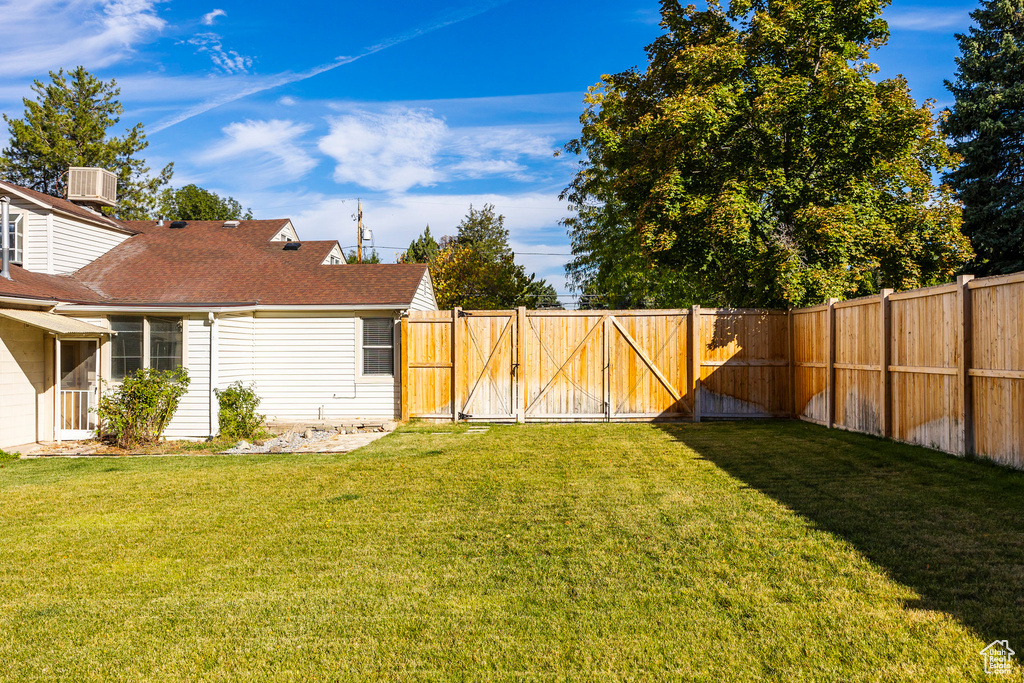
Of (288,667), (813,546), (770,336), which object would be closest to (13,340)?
(288,667)

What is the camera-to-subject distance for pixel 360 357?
13.9 meters

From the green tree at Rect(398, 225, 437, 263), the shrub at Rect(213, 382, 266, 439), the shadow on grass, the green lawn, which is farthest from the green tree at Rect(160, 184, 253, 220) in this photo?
the shadow on grass

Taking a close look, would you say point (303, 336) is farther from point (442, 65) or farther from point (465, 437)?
point (442, 65)

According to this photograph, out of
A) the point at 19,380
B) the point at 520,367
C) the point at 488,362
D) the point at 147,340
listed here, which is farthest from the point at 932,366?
the point at 19,380

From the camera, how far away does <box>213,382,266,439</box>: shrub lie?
39.0 ft

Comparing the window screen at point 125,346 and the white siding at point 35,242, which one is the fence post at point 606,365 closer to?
the window screen at point 125,346

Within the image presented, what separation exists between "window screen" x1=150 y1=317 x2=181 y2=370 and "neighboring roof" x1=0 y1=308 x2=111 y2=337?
0.81 metres

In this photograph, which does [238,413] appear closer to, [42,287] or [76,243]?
[42,287]

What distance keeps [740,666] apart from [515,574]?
170cm

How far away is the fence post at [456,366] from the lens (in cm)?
1333

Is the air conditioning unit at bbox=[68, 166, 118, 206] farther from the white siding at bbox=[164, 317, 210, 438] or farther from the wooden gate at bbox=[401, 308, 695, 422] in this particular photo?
the wooden gate at bbox=[401, 308, 695, 422]

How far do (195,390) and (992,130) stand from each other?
2354 centimetres

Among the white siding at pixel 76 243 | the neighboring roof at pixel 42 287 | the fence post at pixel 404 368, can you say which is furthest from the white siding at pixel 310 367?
the white siding at pixel 76 243

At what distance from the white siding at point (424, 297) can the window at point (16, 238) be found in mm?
8368
